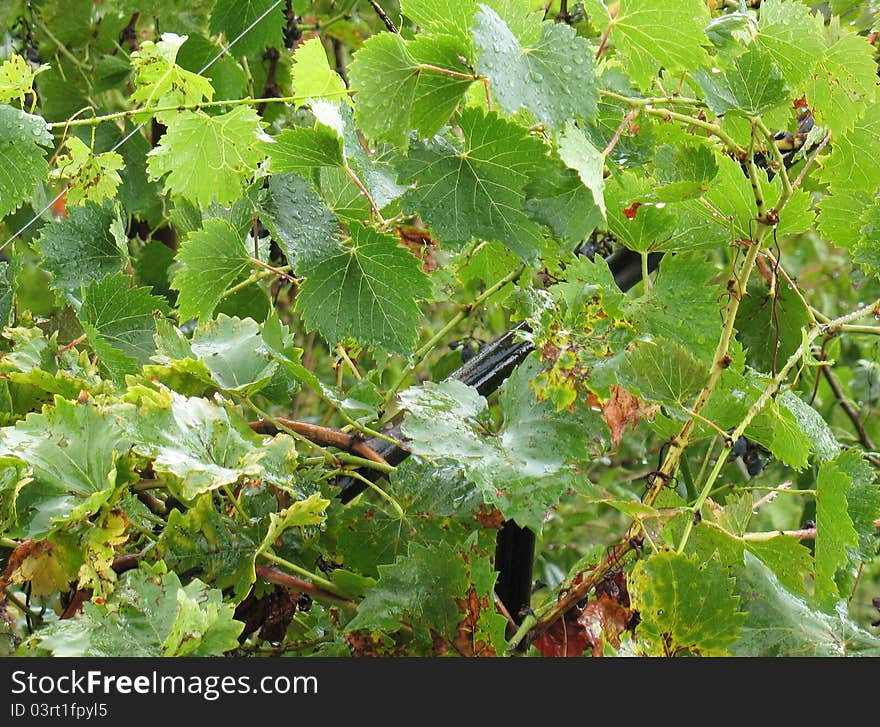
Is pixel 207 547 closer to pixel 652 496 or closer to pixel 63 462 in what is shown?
pixel 63 462

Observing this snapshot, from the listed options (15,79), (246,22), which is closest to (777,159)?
(15,79)

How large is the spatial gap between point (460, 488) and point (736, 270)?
0.25m

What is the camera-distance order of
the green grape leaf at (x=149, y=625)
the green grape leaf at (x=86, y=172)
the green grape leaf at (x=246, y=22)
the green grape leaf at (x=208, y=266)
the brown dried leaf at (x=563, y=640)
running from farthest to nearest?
the green grape leaf at (x=246, y=22) < the green grape leaf at (x=86, y=172) < the green grape leaf at (x=208, y=266) < the brown dried leaf at (x=563, y=640) < the green grape leaf at (x=149, y=625)

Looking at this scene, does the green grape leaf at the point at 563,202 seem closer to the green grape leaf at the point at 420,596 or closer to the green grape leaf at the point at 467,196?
the green grape leaf at the point at 467,196

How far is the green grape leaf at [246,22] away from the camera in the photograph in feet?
2.98

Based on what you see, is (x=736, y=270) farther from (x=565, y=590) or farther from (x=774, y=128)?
(x=565, y=590)

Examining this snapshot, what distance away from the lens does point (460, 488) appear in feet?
1.66

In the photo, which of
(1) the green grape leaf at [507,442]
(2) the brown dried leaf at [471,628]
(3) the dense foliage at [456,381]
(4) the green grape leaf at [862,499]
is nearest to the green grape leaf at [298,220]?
(3) the dense foliage at [456,381]

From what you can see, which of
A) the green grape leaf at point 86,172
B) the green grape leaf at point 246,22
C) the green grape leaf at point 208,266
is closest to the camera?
the green grape leaf at point 208,266

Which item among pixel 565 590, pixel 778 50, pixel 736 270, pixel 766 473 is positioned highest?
pixel 778 50

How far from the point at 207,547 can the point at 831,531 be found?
310mm

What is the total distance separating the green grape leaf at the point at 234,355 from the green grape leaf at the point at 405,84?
140 millimetres

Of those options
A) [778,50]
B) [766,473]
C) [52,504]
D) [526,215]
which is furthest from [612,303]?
[766,473]

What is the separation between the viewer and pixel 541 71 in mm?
446
